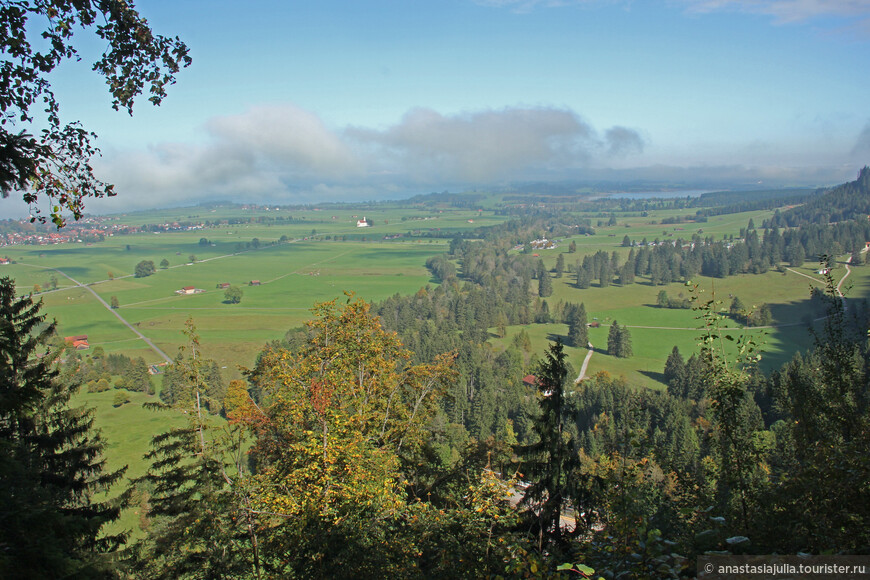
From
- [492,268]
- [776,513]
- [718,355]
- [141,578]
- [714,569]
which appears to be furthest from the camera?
[492,268]

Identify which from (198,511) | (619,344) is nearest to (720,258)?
(619,344)

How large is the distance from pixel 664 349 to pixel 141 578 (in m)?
80.0

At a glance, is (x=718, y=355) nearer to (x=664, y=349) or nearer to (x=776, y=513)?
(x=776, y=513)

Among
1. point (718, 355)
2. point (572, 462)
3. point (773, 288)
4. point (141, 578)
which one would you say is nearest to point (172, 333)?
point (141, 578)

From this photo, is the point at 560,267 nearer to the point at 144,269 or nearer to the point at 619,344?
the point at 619,344

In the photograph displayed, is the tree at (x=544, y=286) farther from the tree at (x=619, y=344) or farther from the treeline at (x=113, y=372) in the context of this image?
the treeline at (x=113, y=372)

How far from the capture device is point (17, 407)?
5645 mm

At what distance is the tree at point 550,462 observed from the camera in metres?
13.7

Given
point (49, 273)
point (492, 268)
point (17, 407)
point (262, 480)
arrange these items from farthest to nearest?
point (492, 268) → point (49, 273) → point (262, 480) → point (17, 407)

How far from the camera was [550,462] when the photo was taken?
47.1 ft

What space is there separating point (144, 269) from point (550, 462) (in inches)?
5963

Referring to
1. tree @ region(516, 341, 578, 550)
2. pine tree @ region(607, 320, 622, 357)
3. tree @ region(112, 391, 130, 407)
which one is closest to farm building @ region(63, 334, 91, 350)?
tree @ region(112, 391, 130, 407)

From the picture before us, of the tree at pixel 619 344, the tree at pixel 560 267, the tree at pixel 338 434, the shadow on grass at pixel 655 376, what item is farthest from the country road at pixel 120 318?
the tree at pixel 560 267

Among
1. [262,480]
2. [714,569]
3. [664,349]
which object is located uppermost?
[714,569]
